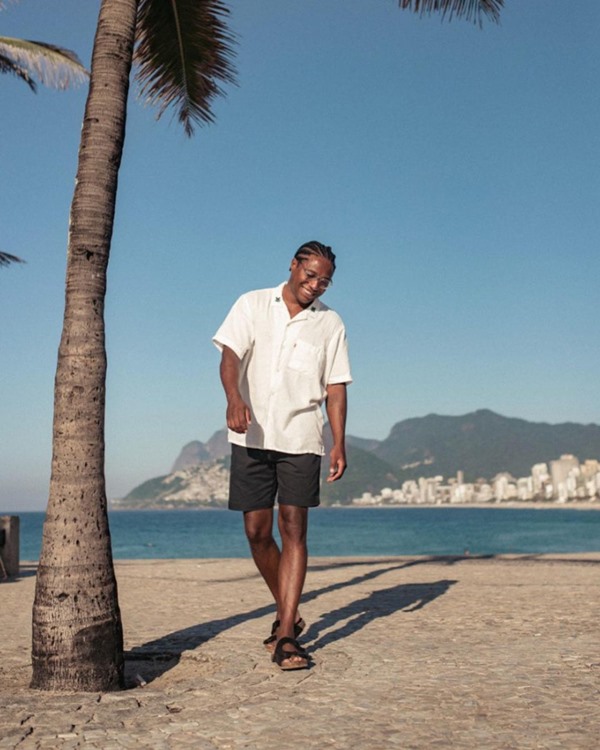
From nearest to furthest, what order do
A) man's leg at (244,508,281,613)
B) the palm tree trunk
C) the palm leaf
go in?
the palm tree trunk < man's leg at (244,508,281,613) < the palm leaf

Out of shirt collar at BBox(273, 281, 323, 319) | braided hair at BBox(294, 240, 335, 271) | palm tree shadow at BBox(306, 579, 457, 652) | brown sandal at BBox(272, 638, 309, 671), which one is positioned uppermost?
braided hair at BBox(294, 240, 335, 271)

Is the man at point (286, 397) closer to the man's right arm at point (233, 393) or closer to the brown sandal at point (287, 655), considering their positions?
the man's right arm at point (233, 393)

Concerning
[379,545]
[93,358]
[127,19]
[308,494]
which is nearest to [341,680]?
[308,494]

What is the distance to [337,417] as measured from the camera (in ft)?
17.4

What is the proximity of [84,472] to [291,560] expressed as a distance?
4.41 ft

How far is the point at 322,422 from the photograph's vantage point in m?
5.22

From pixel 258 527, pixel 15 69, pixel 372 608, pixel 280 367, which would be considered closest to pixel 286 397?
pixel 280 367

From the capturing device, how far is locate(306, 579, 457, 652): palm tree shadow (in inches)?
233

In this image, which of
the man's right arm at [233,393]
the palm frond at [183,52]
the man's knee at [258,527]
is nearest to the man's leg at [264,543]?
the man's knee at [258,527]

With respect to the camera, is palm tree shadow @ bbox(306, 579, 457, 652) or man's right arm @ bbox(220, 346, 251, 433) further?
palm tree shadow @ bbox(306, 579, 457, 652)

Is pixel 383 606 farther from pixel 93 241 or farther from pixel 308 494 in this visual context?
pixel 93 241

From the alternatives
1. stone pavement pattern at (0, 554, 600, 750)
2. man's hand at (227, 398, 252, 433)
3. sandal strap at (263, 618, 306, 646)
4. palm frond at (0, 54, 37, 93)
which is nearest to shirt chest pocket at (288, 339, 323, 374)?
man's hand at (227, 398, 252, 433)

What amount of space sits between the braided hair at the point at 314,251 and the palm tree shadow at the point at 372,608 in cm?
243

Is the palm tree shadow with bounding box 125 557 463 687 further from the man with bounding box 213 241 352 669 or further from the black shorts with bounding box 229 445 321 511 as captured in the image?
the black shorts with bounding box 229 445 321 511
